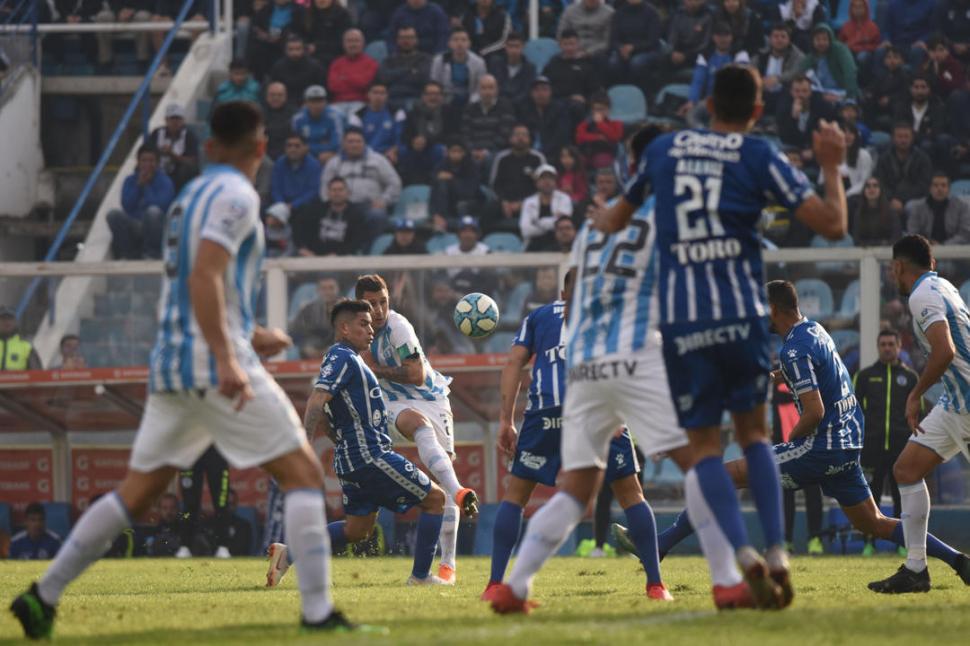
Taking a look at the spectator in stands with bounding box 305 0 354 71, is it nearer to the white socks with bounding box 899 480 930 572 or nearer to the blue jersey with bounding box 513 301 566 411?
the blue jersey with bounding box 513 301 566 411

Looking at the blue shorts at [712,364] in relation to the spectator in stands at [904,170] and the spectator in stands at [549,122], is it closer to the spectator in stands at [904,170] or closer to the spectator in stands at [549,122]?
the spectator in stands at [904,170]

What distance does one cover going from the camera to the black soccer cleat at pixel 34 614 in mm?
6930

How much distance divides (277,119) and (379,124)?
153 cm

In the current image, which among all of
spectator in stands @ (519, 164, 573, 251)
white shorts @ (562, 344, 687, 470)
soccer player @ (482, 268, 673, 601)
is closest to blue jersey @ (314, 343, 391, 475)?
soccer player @ (482, 268, 673, 601)

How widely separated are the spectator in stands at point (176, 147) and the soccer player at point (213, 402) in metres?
16.0

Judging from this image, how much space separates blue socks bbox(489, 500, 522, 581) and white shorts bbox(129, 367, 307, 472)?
2.80m

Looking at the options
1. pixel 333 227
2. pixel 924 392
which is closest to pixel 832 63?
pixel 333 227

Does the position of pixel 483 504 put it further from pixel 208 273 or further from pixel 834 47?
pixel 208 273

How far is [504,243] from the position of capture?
69.5 feet

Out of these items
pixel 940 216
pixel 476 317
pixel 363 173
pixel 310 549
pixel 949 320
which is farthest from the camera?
pixel 363 173

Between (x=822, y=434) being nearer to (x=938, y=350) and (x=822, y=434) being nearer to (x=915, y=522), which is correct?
(x=915, y=522)

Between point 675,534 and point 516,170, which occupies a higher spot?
point 516,170

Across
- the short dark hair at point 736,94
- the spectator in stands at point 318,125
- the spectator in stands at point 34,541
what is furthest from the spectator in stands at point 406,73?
the short dark hair at point 736,94

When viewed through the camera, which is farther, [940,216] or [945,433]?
[940,216]
